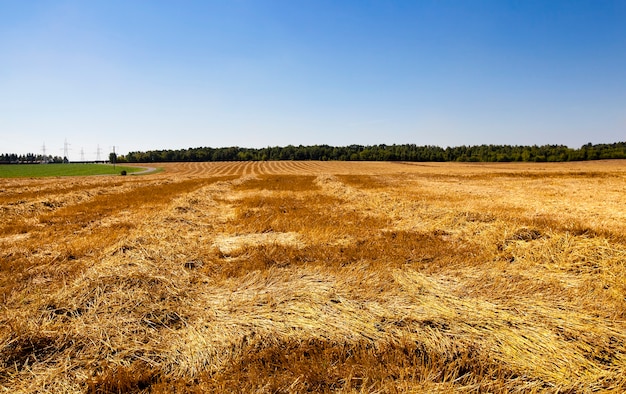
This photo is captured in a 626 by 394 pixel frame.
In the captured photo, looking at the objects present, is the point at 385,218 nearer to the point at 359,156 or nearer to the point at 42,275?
the point at 42,275

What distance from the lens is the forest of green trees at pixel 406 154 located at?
325 ft

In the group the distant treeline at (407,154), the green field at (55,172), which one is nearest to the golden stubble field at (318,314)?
the green field at (55,172)

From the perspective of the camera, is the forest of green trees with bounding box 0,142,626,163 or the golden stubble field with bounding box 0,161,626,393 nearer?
the golden stubble field with bounding box 0,161,626,393

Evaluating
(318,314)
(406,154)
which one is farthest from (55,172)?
(406,154)

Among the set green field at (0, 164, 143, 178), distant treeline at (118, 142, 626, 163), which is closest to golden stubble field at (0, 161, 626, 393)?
green field at (0, 164, 143, 178)

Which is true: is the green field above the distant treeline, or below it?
below

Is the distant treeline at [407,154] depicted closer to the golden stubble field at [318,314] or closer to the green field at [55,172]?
the green field at [55,172]

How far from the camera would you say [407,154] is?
12200 centimetres

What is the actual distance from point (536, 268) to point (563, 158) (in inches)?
4634

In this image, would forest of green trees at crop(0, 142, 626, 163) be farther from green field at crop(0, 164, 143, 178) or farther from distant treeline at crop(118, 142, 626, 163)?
green field at crop(0, 164, 143, 178)

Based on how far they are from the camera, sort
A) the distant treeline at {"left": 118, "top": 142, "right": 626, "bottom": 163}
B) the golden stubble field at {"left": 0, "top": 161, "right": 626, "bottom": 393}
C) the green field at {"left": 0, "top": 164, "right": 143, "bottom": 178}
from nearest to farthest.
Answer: the golden stubble field at {"left": 0, "top": 161, "right": 626, "bottom": 393}, the green field at {"left": 0, "top": 164, "right": 143, "bottom": 178}, the distant treeline at {"left": 118, "top": 142, "right": 626, "bottom": 163}

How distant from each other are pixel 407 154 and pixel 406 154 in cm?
44

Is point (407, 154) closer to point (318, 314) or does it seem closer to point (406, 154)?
point (406, 154)

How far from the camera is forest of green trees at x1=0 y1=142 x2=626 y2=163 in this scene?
98.9 metres
